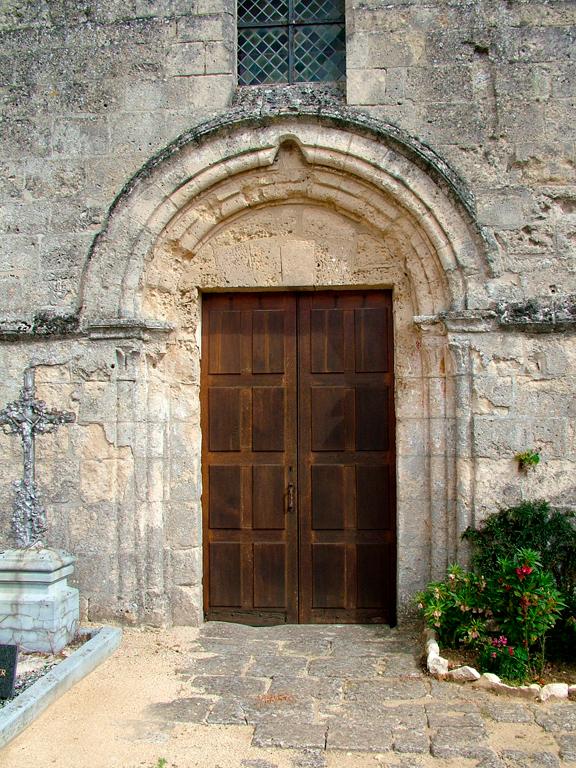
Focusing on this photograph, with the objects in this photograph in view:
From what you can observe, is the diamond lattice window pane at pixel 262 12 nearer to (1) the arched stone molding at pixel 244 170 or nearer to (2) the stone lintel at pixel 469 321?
(1) the arched stone molding at pixel 244 170

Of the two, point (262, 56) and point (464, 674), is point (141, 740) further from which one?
point (262, 56)

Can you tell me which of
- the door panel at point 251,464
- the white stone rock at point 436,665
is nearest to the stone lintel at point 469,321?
the door panel at point 251,464

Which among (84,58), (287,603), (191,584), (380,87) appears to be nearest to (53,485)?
(191,584)

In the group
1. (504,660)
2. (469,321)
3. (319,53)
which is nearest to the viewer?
(504,660)

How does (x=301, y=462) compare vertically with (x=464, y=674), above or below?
above

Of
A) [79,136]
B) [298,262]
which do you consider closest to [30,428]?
[79,136]

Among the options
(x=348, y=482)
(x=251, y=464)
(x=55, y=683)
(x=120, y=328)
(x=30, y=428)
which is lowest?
(x=55, y=683)

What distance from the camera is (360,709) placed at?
13.2 ft

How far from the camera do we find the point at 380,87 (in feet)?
17.4

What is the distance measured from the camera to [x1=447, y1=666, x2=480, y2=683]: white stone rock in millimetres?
4281

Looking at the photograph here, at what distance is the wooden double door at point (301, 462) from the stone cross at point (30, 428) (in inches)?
44.4

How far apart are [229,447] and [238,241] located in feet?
5.06

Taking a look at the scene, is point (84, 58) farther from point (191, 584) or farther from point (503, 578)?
point (503, 578)

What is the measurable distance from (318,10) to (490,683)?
481cm
